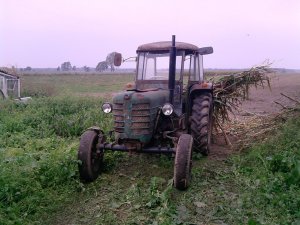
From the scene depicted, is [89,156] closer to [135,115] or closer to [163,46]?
[135,115]

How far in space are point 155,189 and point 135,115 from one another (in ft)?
4.04

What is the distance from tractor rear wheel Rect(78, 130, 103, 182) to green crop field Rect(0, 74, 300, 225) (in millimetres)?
136

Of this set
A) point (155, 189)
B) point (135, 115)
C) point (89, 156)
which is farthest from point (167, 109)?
point (89, 156)

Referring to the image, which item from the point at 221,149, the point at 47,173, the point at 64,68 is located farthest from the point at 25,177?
the point at 64,68

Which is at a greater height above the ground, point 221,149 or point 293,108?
point 293,108

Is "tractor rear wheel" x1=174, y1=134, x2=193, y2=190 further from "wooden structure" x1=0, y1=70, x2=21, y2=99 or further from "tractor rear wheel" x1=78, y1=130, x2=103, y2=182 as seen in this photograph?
"wooden structure" x1=0, y1=70, x2=21, y2=99

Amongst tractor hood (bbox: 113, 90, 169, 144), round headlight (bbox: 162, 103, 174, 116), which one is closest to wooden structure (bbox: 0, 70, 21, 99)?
tractor hood (bbox: 113, 90, 169, 144)

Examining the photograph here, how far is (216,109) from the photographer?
29.1 ft

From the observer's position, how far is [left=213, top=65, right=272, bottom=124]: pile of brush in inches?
350

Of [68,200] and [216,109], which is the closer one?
[68,200]

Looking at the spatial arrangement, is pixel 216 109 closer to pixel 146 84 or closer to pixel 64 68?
pixel 146 84

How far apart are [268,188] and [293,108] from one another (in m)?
3.26

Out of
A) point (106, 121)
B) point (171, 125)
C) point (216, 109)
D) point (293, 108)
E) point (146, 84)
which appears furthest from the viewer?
point (106, 121)

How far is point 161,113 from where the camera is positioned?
20.6ft
